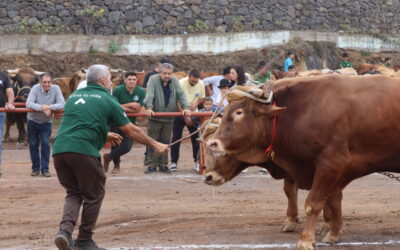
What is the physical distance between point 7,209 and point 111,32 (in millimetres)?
17203

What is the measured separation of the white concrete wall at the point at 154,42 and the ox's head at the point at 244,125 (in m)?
17.9

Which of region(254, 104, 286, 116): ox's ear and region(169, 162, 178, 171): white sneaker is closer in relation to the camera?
region(254, 104, 286, 116): ox's ear

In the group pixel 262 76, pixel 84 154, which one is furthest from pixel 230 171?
pixel 262 76

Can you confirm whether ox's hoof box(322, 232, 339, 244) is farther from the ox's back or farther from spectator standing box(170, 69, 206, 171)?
spectator standing box(170, 69, 206, 171)

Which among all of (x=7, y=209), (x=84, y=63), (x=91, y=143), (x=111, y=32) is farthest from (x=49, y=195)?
(x=111, y=32)

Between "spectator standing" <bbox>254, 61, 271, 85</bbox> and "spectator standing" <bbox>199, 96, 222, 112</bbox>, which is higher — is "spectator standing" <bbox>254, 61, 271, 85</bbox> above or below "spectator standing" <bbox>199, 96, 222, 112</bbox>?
above

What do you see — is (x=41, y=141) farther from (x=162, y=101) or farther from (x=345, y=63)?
(x=345, y=63)

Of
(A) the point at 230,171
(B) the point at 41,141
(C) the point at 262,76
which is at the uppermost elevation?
(A) the point at 230,171

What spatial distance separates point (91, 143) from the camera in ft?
32.2

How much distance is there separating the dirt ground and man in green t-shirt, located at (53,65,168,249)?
23.6 inches

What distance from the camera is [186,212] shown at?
41.9 feet

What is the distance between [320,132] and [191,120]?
7486mm

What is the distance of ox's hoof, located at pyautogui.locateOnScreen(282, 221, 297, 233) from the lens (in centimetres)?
1124

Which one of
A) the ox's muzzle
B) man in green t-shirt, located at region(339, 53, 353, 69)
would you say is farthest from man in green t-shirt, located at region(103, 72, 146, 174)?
man in green t-shirt, located at region(339, 53, 353, 69)
